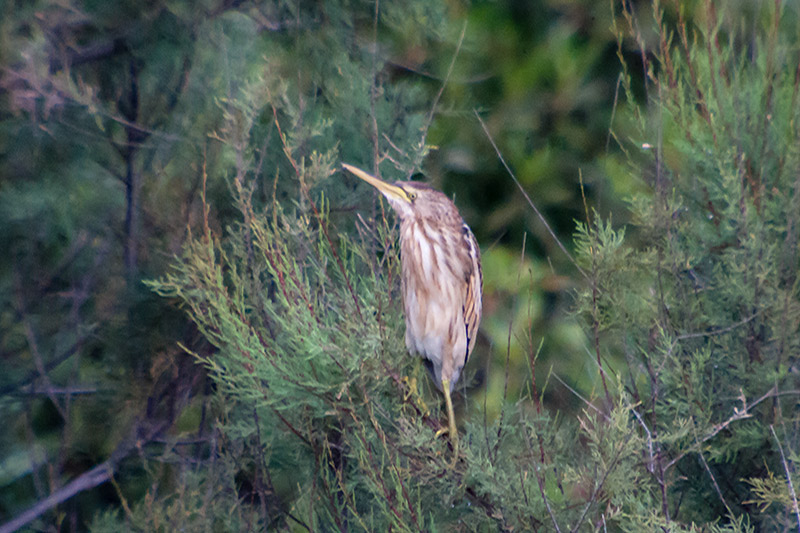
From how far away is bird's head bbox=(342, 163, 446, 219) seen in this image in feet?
8.30

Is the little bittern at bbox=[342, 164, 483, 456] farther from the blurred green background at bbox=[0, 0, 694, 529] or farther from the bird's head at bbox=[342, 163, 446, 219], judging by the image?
the blurred green background at bbox=[0, 0, 694, 529]

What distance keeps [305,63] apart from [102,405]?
143 cm

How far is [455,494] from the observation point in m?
2.13

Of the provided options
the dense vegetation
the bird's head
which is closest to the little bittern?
the bird's head

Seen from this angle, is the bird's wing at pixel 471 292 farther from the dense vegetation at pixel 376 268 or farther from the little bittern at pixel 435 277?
the dense vegetation at pixel 376 268

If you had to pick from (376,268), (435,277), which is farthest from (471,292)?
(376,268)

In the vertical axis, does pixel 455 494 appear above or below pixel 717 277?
below

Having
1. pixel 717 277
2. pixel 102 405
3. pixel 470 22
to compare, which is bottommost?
pixel 102 405

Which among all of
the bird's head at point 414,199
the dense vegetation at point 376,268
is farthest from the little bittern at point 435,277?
the dense vegetation at point 376,268

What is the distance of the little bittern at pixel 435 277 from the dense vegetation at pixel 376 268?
0.10 m

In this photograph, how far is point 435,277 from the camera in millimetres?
2596

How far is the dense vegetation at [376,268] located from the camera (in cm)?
203

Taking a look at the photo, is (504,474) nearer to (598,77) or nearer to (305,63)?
(305,63)

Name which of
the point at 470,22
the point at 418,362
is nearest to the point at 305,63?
the point at 470,22
